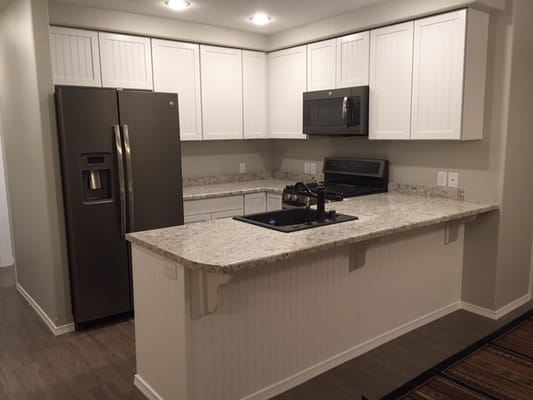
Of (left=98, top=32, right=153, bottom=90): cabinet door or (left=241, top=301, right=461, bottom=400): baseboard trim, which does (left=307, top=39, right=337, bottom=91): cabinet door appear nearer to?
→ (left=98, top=32, right=153, bottom=90): cabinet door

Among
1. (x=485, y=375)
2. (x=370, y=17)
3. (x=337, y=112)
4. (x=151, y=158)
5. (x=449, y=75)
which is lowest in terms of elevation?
(x=485, y=375)

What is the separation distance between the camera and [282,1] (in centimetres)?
332

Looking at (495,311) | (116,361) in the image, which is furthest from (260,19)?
(495,311)

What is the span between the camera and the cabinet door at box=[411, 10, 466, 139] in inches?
118

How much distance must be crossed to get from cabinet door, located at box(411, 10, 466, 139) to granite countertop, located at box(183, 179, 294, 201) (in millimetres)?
1504

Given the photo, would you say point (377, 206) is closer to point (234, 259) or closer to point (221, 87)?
point (234, 259)

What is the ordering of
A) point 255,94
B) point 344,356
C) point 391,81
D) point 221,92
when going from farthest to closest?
point 255,94
point 221,92
point 391,81
point 344,356

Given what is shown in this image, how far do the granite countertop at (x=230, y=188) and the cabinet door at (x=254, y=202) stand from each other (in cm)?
5

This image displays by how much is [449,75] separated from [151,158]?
2220mm

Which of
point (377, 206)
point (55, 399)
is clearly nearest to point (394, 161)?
point (377, 206)

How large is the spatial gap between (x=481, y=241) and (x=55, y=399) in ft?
9.89

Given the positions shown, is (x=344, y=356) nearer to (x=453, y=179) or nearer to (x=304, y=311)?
(x=304, y=311)

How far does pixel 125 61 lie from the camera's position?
365 cm

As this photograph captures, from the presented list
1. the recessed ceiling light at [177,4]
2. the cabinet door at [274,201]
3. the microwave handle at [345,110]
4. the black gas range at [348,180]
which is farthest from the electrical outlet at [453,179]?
the recessed ceiling light at [177,4]
